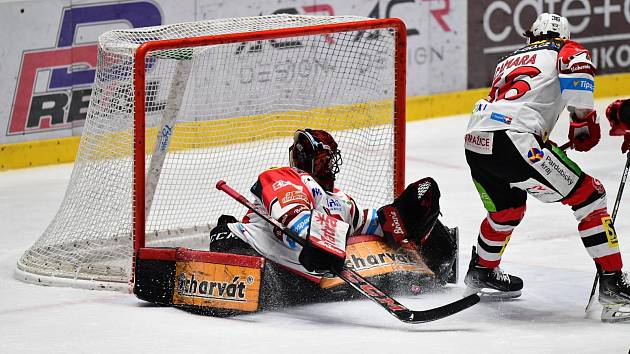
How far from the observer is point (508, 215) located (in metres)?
5.23

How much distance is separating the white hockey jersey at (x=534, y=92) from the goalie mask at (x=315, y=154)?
0.54 m

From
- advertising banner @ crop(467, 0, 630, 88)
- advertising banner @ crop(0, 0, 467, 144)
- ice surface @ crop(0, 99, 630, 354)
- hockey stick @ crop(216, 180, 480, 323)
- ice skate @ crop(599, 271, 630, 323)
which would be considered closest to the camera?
ice surface @ crop(0, 99, 630, 354)

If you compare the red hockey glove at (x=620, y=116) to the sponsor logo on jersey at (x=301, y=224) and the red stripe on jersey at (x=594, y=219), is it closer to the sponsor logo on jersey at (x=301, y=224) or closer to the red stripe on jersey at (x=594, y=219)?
the red stripe on jersey at (x=594, y=219)

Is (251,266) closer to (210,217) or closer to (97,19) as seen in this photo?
(210,217)

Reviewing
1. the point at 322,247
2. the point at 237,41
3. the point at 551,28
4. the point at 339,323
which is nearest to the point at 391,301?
the point at 339,323

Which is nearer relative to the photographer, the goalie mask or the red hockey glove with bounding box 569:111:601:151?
the red hockey glove with bounding box 569:111:601:151

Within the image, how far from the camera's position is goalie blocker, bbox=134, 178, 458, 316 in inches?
200

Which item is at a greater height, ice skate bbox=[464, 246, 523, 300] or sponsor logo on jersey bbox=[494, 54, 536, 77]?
sponsor logo on jersey bbox=[494, 54, 536, 77]

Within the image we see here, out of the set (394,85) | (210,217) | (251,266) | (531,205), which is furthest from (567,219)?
(251,266)

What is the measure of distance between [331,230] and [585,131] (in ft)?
3.30

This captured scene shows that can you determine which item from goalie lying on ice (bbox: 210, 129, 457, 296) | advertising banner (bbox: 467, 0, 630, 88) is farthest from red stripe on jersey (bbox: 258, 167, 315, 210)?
advertising banner (bbox: 467, 0, 630, 88)

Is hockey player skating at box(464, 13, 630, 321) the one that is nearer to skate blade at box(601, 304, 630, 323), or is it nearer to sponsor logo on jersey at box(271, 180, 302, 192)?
skate blade at box(601, 304, 630, 323)

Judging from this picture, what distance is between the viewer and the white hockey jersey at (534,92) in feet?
16.5

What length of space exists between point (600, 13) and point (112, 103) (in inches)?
210
